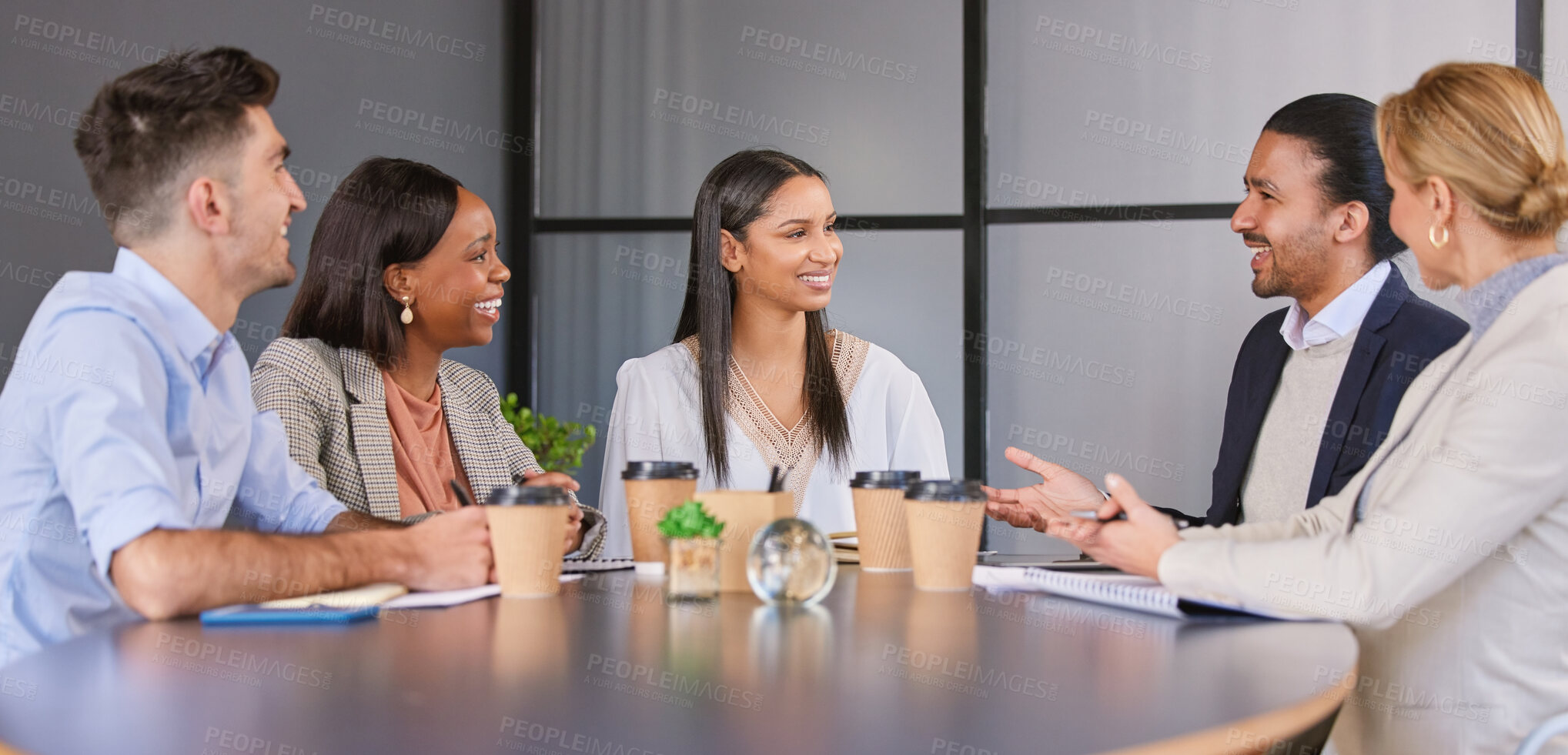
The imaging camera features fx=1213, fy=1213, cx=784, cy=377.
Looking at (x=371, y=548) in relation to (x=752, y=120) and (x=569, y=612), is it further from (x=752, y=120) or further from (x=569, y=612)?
(x=752, y=120)

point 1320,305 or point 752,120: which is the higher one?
point 752,120

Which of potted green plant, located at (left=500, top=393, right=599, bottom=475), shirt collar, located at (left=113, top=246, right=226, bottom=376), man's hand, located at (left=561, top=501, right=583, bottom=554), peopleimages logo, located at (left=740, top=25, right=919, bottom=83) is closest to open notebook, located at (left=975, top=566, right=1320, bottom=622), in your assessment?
man's hand, located at (left=561, top=501, right=583, bottom=554)

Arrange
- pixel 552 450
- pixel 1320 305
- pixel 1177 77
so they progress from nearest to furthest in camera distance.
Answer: pixel 1320 305 → pixel 552 450 → pixel 1177 77

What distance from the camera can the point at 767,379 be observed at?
117 inches

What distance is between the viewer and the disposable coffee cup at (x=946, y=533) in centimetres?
166

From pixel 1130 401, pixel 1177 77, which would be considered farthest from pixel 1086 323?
pixel 1177 77

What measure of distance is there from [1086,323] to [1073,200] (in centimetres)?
49

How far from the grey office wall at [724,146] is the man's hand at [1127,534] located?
323cm

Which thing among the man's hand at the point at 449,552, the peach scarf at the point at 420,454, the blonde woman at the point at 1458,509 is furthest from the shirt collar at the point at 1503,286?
the peach scarf at the point at 420,454

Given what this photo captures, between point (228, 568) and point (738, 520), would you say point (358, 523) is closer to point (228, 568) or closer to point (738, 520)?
point (228, 568)

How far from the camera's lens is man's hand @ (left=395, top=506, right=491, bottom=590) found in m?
1.59

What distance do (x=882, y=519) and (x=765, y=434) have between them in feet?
3.29

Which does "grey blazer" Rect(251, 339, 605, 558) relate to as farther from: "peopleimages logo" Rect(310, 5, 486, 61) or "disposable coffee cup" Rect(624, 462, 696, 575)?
"peopleimages logo" Rect(310, 5, 486, 61)

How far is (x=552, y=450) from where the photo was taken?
14.1 feet
